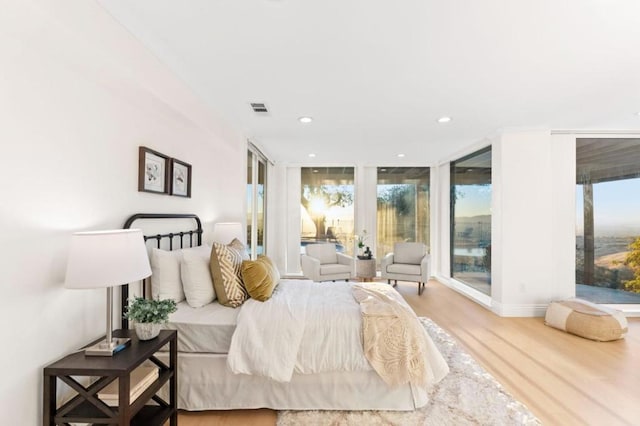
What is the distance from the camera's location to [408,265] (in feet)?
18.1

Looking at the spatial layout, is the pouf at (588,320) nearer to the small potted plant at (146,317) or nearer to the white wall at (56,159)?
the small potted plant at (146,317)

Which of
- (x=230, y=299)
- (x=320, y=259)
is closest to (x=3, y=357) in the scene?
(x=230, y=299)

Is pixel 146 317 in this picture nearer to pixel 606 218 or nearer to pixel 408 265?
pixel 408 265

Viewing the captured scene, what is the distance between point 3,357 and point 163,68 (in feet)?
6.44

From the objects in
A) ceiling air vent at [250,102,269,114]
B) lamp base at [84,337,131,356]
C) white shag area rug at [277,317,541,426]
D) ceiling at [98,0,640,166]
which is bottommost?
white shag area rug at [277,317,541,426]

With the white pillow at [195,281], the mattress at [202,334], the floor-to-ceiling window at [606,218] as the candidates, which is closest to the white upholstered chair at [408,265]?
the floor-to-ceiling window at [606,218]

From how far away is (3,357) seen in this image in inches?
49.1

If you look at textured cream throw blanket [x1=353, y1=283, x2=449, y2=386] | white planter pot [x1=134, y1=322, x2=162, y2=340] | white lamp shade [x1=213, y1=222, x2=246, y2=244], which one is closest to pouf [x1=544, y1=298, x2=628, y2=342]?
textured cream throw blanket [x1=353, y1=283, x2=449, y2=386]

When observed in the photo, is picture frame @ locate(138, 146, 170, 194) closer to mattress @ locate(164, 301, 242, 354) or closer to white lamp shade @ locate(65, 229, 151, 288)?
white lamp shade @ locate(65, 229, 151, 288)

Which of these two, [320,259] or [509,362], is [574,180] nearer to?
[509,362]

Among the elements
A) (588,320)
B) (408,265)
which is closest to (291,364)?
(588,320)

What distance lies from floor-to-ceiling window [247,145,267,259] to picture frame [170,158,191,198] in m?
1.88

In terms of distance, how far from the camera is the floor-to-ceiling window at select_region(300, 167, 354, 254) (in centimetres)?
667

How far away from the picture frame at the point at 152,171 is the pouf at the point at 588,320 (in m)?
4.41
